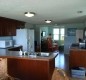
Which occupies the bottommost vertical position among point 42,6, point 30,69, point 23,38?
point 30,69

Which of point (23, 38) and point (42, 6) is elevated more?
point (42, 6)

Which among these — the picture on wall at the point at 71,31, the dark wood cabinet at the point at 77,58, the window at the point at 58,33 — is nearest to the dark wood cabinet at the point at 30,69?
the dark wood cabinet at the point at 77,58

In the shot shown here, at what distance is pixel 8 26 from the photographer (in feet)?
21.8

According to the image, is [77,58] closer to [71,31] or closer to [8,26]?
[8,26]

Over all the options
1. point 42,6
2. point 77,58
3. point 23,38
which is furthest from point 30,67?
point 23,38

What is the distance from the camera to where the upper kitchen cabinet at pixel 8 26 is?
6168 mm

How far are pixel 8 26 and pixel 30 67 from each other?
3100mm

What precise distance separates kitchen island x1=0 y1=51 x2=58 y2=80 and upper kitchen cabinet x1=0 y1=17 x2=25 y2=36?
2.28 meters

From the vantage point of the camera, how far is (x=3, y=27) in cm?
625

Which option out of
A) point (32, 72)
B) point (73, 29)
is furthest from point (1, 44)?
point (73, 29)

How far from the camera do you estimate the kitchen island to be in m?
3.95

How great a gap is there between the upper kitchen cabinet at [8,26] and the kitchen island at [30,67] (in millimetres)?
2282

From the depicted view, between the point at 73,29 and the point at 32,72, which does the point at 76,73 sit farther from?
the point at 73,29

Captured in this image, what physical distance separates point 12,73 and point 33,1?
2202 millimetres
